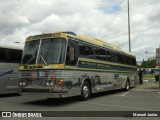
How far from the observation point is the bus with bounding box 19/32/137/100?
46.1ft

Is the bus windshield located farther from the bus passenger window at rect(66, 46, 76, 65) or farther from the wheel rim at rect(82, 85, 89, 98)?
the wheel rim at rect(82, 85, 89, 98)

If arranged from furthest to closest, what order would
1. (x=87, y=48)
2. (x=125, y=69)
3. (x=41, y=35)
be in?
(x=125, y=69), (x=87, y=48), (x=41, y=35)

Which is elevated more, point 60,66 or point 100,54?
point 100,54

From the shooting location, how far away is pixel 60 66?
1407 cm

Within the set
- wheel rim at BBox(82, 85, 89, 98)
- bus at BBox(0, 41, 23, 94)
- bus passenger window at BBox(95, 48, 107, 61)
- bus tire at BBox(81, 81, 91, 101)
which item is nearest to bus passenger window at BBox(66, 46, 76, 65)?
bus tire at BBox(81, 81, 91, 101)

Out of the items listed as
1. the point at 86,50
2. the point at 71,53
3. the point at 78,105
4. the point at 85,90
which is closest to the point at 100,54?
the point at 86,50

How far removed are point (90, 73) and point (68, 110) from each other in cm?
458

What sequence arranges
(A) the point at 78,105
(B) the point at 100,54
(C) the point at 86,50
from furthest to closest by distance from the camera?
(B) the point at 100,54 < (C) the point at 86,50 < (A) the point at 78,105

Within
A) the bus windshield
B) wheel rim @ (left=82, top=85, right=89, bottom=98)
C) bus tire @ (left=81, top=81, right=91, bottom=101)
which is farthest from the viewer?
wheel rim @ (left=82, top=85, right=89, bottom=98)

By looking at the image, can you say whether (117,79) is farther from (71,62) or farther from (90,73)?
(71,62)

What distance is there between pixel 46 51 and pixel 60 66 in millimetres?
1103

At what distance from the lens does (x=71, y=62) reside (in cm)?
1482

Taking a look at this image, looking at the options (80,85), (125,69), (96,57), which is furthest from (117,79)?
(80,85)

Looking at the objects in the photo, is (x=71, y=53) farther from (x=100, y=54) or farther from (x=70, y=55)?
(x=100, y=54)
